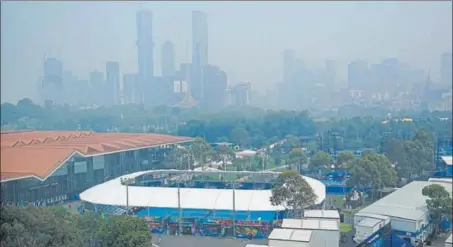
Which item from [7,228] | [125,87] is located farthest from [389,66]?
[7,228]

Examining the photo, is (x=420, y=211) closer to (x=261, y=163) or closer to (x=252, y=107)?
(x=261, y=163)

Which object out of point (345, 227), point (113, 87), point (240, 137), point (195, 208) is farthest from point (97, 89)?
point (345, 227)

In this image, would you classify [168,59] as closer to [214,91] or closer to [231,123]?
[214,91]

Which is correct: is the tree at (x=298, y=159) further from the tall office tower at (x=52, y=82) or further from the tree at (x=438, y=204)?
the tall office tower at (x=52, y=82)

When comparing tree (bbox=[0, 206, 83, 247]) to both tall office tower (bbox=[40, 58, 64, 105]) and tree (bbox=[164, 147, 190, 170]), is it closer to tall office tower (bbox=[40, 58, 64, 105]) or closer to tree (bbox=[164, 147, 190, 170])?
tree (bbox=[164, 147, 190, 170])

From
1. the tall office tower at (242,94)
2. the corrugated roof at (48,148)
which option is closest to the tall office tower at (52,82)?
the corrugated roof at (48,148)

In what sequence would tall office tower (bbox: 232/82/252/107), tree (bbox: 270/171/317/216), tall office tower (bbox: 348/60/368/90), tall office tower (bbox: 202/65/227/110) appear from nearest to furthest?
tree (bbox: 270/171/317/216) → tall office tower (bbox: 348/60/368/90) → tall office tower (bbox: 202/65/227/110) → tall office tower (bbox: 232/82/252/107)

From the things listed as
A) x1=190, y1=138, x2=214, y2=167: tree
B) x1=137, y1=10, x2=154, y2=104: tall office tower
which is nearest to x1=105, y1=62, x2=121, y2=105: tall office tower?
x1=137, y1=10, x2=154, y2=104: tall office tower
